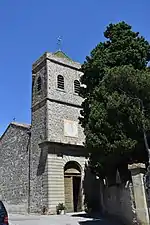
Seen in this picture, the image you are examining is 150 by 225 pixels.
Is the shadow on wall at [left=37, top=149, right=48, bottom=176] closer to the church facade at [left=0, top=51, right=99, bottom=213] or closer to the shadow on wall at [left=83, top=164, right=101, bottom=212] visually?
the church facade at [left=0, top=51, right=99, bottom=213]

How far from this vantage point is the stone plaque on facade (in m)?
23.2

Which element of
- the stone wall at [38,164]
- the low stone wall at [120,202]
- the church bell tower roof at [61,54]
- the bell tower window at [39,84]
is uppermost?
the church bell tower roof at [61,54]

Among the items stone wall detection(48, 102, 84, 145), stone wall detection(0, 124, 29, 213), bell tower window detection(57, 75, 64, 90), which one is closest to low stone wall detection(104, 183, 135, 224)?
stone wall detection(48, 102, 84, 145)

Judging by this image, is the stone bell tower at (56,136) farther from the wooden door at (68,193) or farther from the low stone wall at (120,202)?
the low stone wall at (120,202)

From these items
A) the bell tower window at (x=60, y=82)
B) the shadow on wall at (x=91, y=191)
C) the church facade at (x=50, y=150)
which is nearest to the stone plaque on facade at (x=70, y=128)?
the church facade at (x=50, y=150)

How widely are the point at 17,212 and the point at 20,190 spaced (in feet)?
6.05

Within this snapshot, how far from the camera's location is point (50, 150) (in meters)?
21.1

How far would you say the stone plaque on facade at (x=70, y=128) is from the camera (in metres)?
23.2

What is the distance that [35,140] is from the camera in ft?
76.1

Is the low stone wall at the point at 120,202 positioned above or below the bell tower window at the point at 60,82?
below

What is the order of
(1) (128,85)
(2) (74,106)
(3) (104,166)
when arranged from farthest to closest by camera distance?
(2) (74,106) → (3) (104,166) → (1) (128,85)

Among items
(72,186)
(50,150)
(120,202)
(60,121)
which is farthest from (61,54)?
(120,202)

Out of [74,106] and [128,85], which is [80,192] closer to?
[74,106]

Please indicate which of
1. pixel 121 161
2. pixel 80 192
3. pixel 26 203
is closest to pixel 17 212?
pixel 26 203
